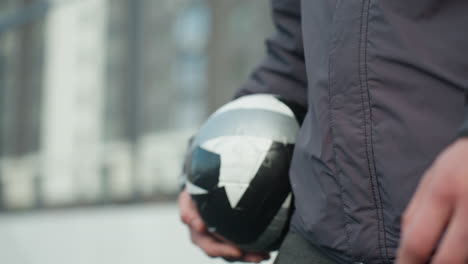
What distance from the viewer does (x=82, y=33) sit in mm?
6090

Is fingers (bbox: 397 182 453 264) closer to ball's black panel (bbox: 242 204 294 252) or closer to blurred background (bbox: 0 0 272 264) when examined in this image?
ball's black panel (bbox: 242 204 294 252)

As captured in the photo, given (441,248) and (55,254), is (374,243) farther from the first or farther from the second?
(55,254)

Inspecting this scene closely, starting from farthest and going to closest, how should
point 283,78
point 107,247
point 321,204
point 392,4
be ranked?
point 107,247 → point 283,78 → point 321,204 → point 392,4

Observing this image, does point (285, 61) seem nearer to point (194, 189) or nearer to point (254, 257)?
point (194, 189)

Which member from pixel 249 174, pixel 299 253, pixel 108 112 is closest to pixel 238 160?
pixel 249 174

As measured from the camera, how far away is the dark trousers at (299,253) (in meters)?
1.03

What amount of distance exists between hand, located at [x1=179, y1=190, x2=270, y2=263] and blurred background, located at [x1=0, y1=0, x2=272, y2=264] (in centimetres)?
258

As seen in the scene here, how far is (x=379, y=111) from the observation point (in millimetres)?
862

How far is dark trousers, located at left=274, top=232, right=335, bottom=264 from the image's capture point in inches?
40.4

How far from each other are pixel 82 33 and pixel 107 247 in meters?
2.25

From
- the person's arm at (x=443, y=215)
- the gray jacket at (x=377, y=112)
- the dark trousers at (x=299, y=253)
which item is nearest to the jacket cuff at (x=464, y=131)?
the person's arm at (x=443, y=215)

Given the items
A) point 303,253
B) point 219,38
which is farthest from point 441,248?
point 219,38

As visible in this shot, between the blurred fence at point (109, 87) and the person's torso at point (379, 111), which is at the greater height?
the person's torso at point (379, 111)

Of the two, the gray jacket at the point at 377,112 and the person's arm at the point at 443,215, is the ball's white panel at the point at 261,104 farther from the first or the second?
the person's arm at the point at 443,215
